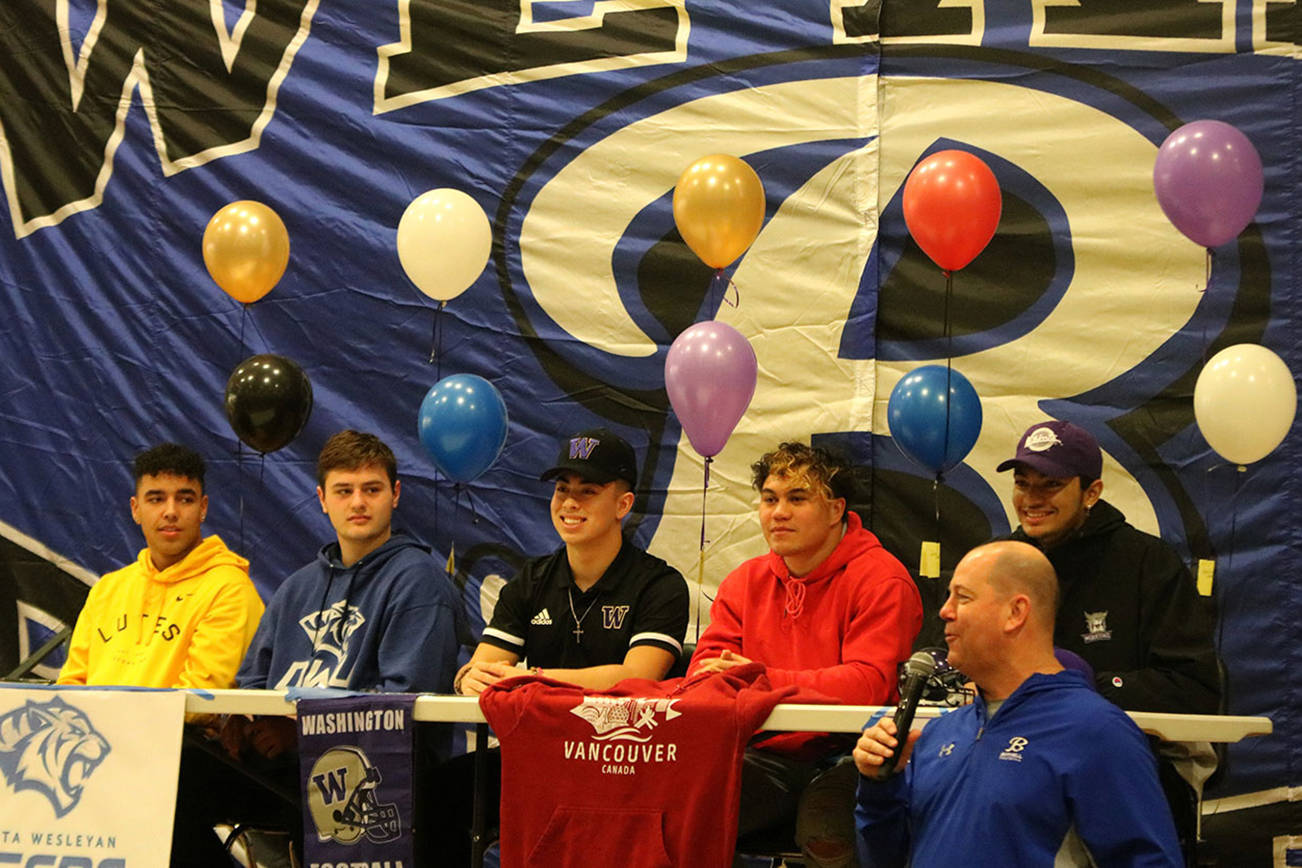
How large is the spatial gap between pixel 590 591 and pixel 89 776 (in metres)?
1.31

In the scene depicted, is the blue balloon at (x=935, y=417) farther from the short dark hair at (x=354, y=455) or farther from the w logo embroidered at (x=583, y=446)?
the short dark hair at (x=354, y=455)

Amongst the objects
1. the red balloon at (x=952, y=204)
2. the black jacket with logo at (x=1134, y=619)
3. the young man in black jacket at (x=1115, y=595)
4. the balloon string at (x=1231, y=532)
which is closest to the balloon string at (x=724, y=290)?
the red balloon at (x=952, y=204)

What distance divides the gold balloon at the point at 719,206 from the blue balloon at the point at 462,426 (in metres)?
0.77

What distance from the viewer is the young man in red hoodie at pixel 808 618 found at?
3.37m

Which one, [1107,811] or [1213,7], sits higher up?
[1213,7]

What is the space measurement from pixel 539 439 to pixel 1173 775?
8.18 feet

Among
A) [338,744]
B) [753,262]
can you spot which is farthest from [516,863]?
[753,262]

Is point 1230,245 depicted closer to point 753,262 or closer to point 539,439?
point 753,262

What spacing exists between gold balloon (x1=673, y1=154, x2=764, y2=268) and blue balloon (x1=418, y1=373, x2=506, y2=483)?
0.77 metres

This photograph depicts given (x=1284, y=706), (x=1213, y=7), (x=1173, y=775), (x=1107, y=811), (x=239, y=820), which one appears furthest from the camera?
(x=1213, y=7)

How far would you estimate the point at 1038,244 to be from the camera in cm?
468

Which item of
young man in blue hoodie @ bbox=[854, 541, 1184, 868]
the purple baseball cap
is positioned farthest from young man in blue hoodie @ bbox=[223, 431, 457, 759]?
the purple baseball cap

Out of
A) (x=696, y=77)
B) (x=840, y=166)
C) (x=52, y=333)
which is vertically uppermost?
(x=696, y=77)

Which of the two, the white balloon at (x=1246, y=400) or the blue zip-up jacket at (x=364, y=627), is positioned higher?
the white balloon at (x=1246, y=400)
